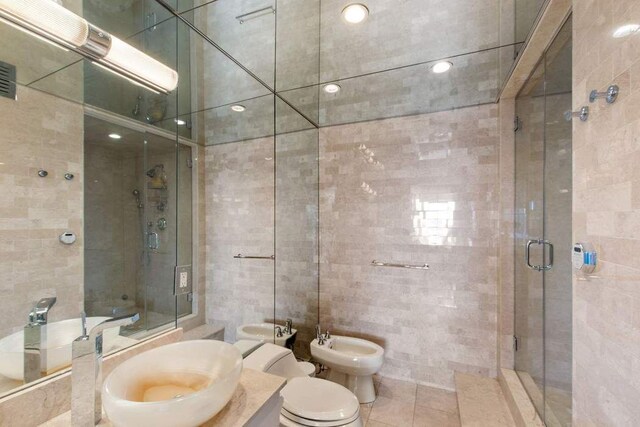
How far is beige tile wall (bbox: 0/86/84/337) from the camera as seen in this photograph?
916mm

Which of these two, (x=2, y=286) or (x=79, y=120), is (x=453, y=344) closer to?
(x=2, y=286)

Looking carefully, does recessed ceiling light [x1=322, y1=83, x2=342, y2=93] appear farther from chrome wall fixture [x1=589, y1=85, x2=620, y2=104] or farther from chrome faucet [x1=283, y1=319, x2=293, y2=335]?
chrome faucet [x1=283, y1=319, x2=293, y2=335]

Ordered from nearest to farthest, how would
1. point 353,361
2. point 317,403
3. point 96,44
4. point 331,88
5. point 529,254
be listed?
point 96,44 → point 317,403 → point 529,254 → point 353,361 → point 331,88

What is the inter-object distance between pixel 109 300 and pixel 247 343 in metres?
0.98

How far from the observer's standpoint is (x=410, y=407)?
2.14 m

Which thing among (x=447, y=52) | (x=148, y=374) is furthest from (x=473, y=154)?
(x=148, y=374)

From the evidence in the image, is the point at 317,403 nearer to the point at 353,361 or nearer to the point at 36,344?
the point at 353,361

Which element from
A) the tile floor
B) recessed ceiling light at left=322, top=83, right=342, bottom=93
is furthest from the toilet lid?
recessed ceiling light at left=322, top=83, right=342, bottom=93

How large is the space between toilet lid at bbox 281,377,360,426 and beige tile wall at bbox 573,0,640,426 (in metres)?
1.07

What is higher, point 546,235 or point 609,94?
point 609,94

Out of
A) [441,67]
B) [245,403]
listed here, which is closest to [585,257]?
[245,403]

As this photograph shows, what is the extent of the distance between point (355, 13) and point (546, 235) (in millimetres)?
2206

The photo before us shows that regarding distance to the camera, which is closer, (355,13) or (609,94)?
(609,94)

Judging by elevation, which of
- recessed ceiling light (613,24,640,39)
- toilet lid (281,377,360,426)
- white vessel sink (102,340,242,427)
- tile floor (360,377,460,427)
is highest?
recessed ceiling light (613,24,640,39)
